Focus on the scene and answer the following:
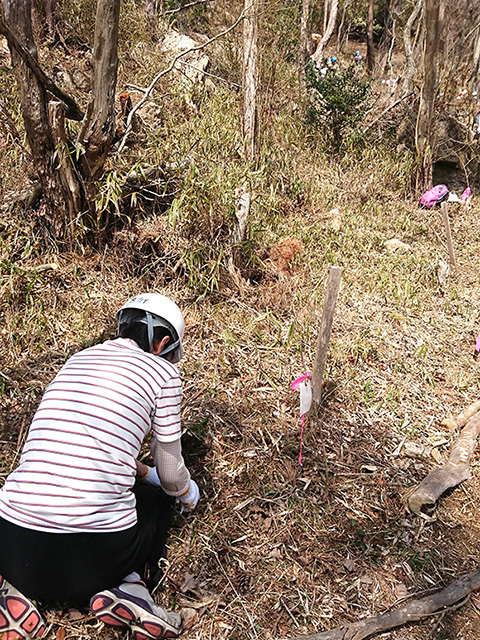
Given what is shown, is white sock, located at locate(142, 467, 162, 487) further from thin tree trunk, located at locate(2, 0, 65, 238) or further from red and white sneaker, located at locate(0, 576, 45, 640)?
thin tree trunk, located at locate(2, 0, 65, 238)

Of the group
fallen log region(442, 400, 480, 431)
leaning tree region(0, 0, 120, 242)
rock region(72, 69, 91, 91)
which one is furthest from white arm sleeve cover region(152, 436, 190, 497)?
rock region(72, 69, 91, 91)

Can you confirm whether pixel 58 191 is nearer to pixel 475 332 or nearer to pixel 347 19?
pixel 475 332

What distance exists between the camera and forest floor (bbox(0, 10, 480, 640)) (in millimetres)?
1975

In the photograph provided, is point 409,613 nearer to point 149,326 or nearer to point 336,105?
point 149,326

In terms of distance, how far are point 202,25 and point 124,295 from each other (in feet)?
23.7

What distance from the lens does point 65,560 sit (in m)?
1.52

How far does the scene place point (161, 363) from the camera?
177cm

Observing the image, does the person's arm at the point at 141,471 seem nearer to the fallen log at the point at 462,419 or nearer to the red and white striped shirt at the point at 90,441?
the red and white striped shirt at the point at 90,441

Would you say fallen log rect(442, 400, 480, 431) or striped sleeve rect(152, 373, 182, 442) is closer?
striped sleeve rect(152, 373, 182, 442)

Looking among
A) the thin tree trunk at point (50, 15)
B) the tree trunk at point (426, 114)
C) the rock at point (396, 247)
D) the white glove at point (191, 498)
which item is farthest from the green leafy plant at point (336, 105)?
the white glove at point (191, 498)

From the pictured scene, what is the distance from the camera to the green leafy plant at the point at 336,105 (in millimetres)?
6773

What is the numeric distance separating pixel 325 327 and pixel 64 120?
2406 millimetres

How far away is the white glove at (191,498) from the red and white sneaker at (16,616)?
68 centimetres

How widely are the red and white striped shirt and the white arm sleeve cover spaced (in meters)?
0.07
